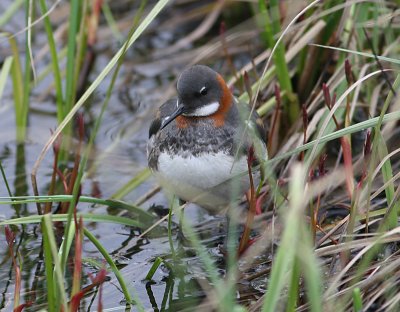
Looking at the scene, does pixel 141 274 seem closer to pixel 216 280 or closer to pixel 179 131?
pixel 179 131

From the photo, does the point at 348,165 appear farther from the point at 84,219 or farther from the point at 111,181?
the point at 111,181

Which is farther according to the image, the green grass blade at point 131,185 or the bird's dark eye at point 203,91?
the green grass blade at point 131,185

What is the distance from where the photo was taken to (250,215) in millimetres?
4152

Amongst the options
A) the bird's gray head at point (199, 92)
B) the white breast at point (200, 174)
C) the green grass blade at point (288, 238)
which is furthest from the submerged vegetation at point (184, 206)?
the bird's gray head at point (199, 92)

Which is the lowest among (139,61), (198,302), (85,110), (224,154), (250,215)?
(198,302)

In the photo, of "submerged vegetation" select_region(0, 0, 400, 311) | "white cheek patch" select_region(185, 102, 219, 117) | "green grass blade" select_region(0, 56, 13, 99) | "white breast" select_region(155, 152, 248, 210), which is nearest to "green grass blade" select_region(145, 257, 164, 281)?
"submerged vegetation" select_region(0, 0, 400, 311)

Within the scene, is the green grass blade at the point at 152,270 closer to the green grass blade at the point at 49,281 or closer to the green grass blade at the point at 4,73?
the green grass blade at the point at 49,281

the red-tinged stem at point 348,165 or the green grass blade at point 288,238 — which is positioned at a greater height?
the red-tinged stem at point 348,165

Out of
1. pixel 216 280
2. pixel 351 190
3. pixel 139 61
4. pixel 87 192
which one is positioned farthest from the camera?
pixel 139 61

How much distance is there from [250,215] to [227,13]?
410 cm

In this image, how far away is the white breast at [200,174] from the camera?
179 inches

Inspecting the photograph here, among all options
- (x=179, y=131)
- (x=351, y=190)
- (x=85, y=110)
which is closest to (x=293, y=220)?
(x=351, y=190)

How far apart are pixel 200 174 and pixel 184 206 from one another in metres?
0.20

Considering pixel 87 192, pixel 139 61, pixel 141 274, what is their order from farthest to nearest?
pixel 139 61, pixel 87 192, pixel 141 274
